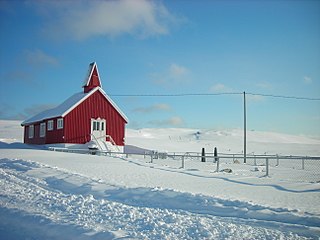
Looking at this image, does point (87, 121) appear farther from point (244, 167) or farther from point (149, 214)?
point (149, 214)

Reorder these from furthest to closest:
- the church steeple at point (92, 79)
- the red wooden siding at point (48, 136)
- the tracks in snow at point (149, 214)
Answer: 1. the church steeple at point (92, 79)
2. the red wooden siding at point (48, 136)
3. the tracks in snow at point (149, 214)

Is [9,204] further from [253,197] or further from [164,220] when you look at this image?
[253,197]

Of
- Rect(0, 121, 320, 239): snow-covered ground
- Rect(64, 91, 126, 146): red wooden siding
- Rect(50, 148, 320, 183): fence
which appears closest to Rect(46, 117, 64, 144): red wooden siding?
Rect(64, 91, 126, 146): red wooden siding

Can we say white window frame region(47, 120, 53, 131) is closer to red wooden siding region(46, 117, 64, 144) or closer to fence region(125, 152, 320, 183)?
red wooden siding region(46, 117, 64, 144)

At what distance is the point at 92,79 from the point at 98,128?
617 cm

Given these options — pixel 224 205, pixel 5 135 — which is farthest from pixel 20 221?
pixel 5 135

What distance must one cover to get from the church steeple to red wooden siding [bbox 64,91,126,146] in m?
2.46

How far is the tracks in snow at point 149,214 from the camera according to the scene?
7102mm

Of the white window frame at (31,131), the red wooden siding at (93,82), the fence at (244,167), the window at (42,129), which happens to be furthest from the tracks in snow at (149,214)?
the white window frame at (31,131)

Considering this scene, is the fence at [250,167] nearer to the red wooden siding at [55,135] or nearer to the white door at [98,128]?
the white door at [98,128]

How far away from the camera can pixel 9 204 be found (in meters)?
9.78

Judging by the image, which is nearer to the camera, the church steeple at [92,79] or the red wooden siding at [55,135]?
the red wooden siding at [55,135]

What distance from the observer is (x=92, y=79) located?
37719 millimetres

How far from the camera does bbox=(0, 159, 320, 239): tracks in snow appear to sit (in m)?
7.10
